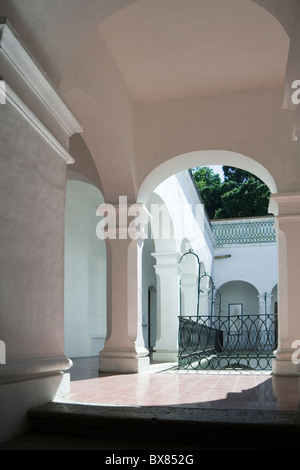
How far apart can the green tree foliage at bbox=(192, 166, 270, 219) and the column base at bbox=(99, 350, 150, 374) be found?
28466 millimetres

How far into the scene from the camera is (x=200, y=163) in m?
10.3

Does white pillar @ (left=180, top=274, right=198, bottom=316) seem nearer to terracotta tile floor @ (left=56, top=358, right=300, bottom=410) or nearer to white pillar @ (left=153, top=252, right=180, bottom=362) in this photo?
white pillar @ (left=153, top=252, right=180, bottom=362)

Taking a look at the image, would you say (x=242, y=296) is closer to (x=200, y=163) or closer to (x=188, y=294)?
(x=188, y=294)

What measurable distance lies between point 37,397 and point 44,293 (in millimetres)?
923

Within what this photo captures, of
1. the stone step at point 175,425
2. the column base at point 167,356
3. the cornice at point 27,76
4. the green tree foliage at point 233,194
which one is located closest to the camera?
the stone step at point 175,425

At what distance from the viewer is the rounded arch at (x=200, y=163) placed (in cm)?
972

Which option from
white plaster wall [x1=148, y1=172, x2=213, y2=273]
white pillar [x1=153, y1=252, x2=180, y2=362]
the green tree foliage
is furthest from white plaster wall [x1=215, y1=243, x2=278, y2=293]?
white pillar [x1=153, y1=252, x2=180, y2=362]

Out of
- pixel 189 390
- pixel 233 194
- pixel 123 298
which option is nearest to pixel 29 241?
pixel 189 390

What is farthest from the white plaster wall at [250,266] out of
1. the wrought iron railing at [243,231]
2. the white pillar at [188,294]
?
the white pillar at [188,294]

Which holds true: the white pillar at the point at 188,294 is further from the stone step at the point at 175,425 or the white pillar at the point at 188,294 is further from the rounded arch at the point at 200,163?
the stone step at the point at 175,425

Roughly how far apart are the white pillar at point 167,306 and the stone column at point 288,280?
4736 mm

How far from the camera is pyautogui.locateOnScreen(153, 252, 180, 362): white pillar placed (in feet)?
43.7

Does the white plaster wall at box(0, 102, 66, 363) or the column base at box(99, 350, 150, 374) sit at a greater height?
the white plaster wall at box(0, 102, 66, 363)
